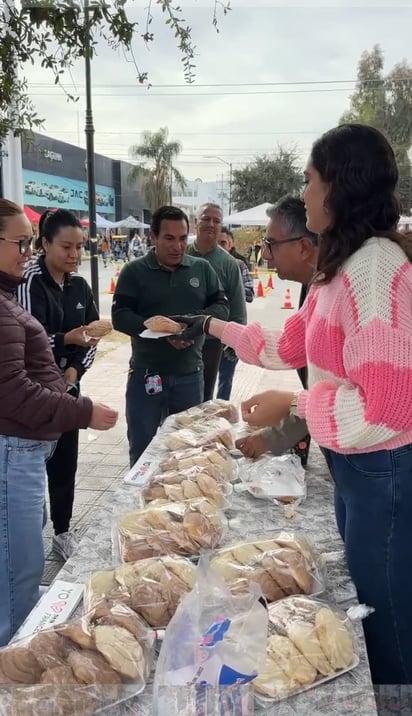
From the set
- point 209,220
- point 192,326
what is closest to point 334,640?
point 192,326

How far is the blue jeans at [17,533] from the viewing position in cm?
184

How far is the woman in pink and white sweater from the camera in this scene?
1.18m

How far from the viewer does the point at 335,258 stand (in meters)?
1.31

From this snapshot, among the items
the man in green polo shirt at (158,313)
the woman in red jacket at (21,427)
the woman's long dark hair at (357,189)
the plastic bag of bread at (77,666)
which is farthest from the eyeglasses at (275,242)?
the plastic bag of bread at (77,666)

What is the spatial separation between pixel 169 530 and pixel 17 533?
0.68 m

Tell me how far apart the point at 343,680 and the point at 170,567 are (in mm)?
433

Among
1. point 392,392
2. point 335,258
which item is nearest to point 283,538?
point 392,392

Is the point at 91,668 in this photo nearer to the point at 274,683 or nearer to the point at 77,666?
the point at 77,666

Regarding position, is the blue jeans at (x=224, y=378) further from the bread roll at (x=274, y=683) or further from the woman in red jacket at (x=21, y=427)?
the bread roll at (x=274, y=683)

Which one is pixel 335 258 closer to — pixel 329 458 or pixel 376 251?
pixel 376 251

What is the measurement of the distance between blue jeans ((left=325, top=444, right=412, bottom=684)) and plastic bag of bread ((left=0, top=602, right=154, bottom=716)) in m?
0.55

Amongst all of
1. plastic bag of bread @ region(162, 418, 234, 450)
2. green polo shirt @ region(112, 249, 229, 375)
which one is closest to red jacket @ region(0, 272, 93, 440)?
plastic bag of bread @ region(162, 418, 234, 450)

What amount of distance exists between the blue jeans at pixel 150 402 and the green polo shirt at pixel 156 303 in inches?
2.3

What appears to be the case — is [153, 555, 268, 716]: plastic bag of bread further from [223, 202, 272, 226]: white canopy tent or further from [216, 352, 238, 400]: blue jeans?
[223, 202, 272, 226]: white canopy tent
